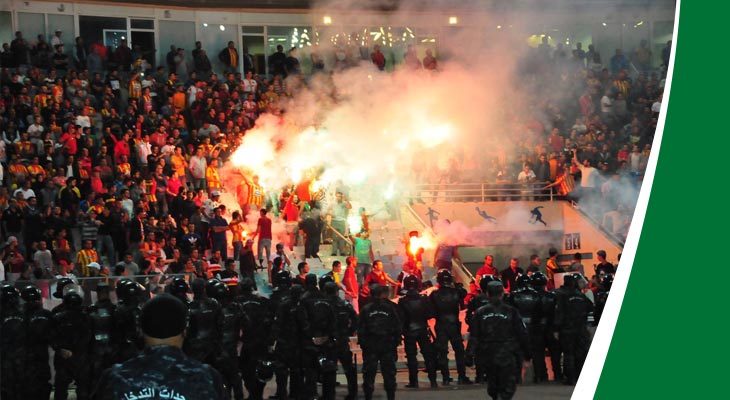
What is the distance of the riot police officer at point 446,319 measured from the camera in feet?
37.8

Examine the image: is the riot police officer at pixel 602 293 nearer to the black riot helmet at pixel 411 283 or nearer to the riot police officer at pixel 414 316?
the riot police officer at pixel 414 316

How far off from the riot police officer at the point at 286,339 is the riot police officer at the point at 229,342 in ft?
1.20

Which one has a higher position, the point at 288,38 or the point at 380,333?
the point at 288,38

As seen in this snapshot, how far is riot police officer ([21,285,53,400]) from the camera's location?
10125 millimetres

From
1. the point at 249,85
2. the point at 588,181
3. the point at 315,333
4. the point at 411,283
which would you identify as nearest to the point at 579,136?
the point at 588,181

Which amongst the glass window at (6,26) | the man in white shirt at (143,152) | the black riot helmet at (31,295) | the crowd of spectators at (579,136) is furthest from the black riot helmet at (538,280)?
the glass window at (6,26)

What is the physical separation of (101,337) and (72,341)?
0.26 m

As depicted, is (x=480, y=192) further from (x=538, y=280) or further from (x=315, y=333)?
(x=315, y=333)

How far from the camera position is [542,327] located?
38.1 ft

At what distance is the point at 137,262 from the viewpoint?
14.6 metres

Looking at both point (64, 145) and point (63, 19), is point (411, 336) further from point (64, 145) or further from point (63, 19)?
point (63, 19)

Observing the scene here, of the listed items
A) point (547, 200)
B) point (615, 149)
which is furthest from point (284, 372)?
point (615, 149)

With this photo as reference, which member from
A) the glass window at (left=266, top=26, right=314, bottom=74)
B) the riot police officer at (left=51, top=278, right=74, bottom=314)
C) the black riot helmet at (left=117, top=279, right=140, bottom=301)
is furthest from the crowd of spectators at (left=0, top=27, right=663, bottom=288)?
the black riot helmet at (left=117, top=279, right=140, bottom=301)

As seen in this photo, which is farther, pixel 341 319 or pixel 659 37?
pixel 659 37
